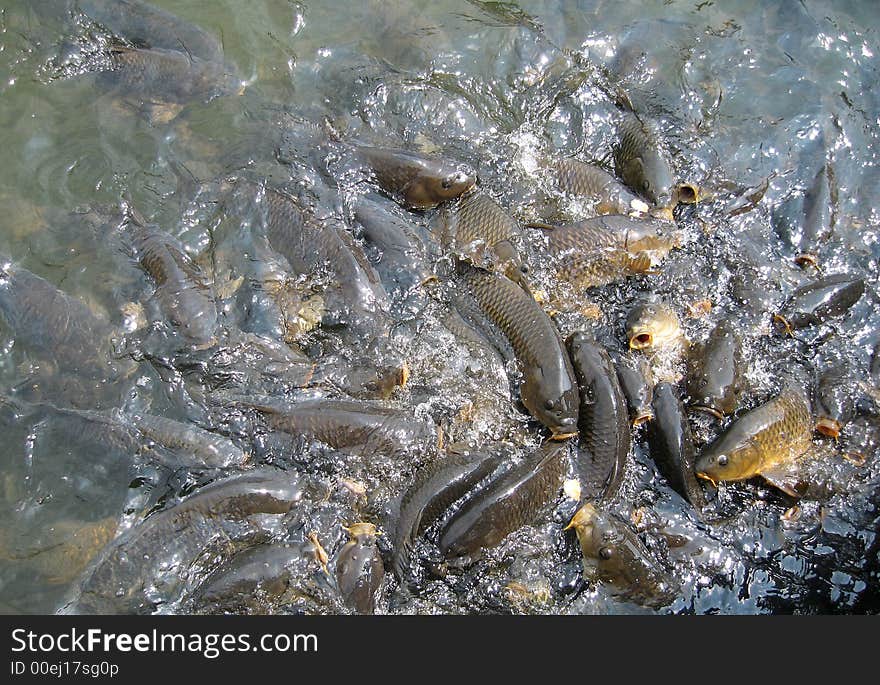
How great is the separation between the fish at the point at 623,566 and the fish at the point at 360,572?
112 cm

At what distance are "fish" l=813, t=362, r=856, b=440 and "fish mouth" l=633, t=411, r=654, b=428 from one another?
43.2 inches

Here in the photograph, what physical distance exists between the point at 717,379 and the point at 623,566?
1.35 m

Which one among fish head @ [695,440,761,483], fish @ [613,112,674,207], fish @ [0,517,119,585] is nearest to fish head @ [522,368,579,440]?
fish head @ [695,440,761,483]

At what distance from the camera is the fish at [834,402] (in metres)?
4.29

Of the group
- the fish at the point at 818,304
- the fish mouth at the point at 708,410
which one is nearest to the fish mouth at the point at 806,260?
the fish at the point at 818,304

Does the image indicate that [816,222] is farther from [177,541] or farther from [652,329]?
[177,541]

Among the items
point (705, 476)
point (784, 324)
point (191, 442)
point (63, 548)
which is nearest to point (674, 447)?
point (705, 476)

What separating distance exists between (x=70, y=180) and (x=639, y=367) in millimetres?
4432

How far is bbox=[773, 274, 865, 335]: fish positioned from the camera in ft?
15.4

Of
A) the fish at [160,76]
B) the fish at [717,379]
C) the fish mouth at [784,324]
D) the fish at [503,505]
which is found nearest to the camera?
the fish at [503,505]

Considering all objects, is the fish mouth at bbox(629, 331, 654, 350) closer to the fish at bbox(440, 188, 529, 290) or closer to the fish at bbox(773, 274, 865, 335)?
the fish at bbox(440, 188, 529, 290)

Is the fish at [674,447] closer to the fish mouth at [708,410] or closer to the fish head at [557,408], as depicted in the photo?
the fish mouth at [708,410]

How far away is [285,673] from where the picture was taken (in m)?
3.27

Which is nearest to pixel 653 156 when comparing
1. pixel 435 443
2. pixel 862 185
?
pixel 862 185
